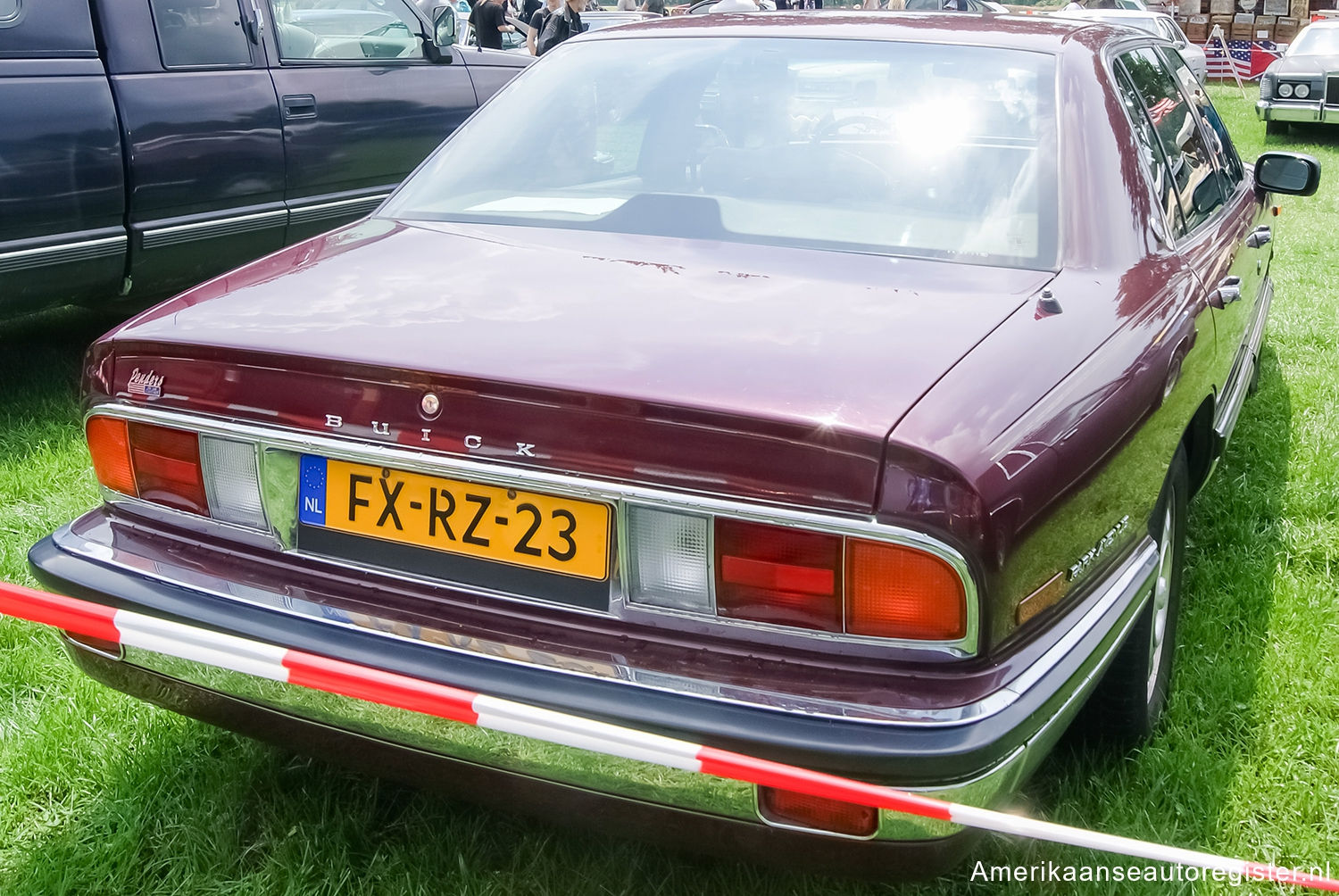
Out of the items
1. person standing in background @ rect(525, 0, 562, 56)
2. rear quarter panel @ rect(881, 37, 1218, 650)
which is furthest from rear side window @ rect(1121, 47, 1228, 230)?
person standing in background @ rect(525, 0, 562, 56)

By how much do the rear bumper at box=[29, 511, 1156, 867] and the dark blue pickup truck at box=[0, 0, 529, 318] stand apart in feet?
8.85

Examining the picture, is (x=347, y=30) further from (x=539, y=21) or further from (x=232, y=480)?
(x=539, y=21)

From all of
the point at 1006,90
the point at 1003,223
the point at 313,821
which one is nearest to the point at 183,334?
the point at 313,821

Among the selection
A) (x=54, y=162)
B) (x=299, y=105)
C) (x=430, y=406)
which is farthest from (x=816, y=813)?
(x=299, y=105)

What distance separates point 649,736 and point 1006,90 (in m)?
1.58

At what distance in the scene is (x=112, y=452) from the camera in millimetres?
2127

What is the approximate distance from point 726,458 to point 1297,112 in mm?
13794

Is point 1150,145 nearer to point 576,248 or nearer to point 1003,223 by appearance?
point 1003,223

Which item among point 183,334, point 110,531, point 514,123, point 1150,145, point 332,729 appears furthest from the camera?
point 514,123

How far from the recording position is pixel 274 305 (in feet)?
6.73

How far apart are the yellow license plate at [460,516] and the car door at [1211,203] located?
5.13 ft

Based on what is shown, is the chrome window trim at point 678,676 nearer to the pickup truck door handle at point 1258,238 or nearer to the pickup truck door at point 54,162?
the pickup truck door handle at point 1258,238

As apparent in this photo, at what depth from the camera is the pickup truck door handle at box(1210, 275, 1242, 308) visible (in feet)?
8.65

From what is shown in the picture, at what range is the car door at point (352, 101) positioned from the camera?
5.12 metres
